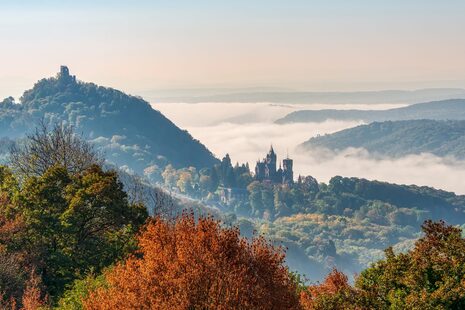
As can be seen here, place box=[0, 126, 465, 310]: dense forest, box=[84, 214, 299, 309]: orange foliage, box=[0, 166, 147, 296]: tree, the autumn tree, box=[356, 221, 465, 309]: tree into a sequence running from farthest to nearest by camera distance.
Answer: the autumn tree
box=[0, 166, 147, 296]: tree
box=[0, 126, 465, 310]: dense forest
box=[84, 214, 299, 309]: orange foliage
box=[356, 221, 465, 309]: tree

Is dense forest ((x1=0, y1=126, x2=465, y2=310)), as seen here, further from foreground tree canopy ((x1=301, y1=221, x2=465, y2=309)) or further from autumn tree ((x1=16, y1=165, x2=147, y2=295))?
autumn tree ((x1=16, y1=165, x2=147, y2=295))

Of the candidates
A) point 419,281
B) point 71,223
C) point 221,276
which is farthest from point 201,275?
point 71,223

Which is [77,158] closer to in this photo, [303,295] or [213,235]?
[303,295]

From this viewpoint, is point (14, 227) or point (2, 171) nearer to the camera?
point (14, 227)

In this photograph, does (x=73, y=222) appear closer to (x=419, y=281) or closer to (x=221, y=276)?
(x=221, y=276)

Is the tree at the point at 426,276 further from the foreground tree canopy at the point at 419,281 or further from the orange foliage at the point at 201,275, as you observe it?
the orange foliage at the point at 201,275

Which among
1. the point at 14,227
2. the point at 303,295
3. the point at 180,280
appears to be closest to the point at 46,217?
the point at 14,227

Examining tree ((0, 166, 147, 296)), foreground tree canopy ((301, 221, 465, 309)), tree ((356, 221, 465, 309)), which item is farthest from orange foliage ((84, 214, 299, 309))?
tree ((0, 166, 147, 296))

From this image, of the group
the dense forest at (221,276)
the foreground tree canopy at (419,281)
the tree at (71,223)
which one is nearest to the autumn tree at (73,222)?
the tree at (71,223)
